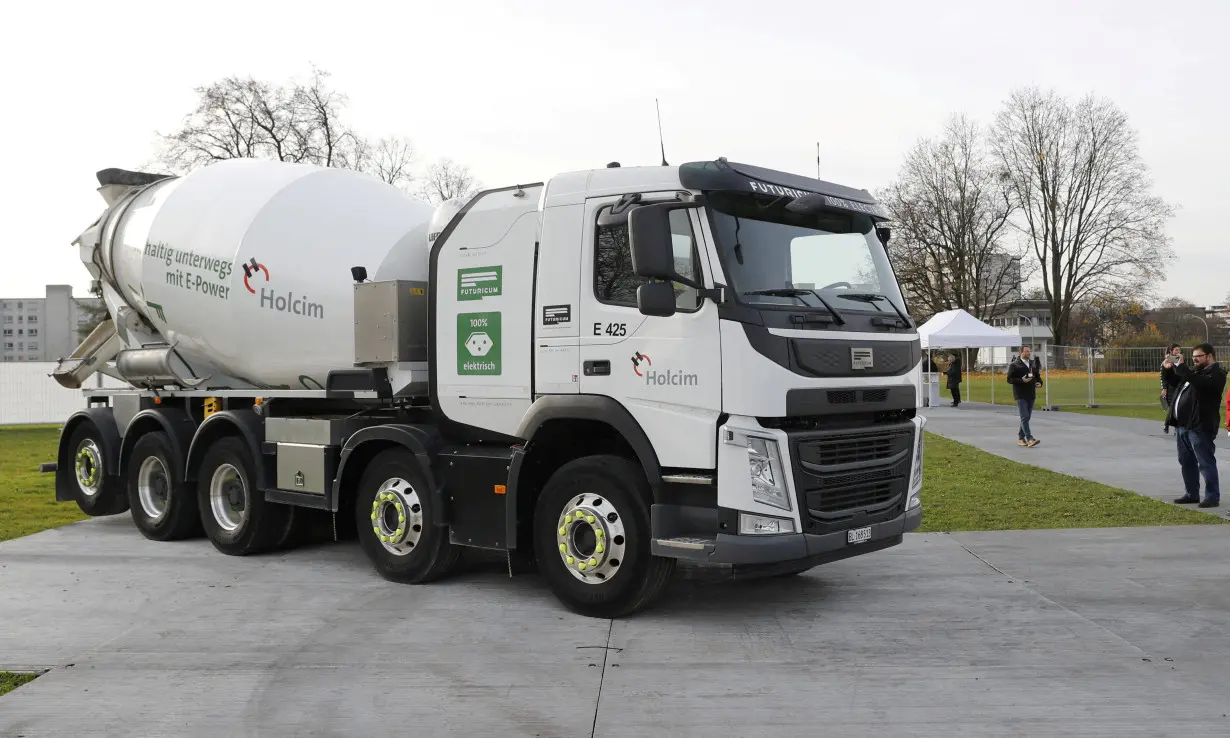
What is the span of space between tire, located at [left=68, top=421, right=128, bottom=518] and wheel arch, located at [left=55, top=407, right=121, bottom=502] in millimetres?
16

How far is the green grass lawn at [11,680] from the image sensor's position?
5648 millimetres

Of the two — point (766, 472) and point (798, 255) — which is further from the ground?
point (798, 255)

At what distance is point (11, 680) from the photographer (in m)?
5.80

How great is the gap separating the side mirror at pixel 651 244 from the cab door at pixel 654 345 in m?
0.26

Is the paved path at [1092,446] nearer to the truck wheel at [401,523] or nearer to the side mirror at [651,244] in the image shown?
the side mirror at [651,244]

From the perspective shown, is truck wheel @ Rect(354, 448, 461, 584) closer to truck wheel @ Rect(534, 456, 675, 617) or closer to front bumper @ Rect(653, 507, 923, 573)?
truck wheel @ Rect(534, 456, 675, 617)

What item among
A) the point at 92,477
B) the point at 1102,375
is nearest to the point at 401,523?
the point at 92,477

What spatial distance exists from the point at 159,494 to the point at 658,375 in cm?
646

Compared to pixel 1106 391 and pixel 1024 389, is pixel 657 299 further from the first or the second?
pixel 1106 391

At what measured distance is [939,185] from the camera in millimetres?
55250

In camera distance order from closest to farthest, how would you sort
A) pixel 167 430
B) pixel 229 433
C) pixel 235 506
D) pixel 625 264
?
pixel 625 264, pixel 229 433, pixel 235 506, pixel 167 430

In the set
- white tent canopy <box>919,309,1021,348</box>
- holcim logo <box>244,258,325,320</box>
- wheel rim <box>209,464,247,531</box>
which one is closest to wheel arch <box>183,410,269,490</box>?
wheel rim <box>209,464,247,531</box>

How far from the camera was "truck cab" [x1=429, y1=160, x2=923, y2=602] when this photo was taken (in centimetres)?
643

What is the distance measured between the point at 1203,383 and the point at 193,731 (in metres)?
11.1
